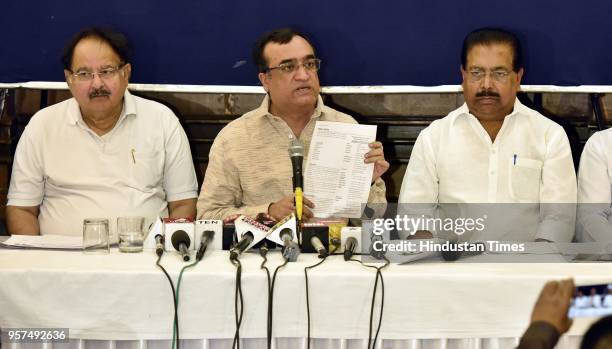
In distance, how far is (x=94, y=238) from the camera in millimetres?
2314

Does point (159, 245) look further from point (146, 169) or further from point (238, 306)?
point (146, 169)

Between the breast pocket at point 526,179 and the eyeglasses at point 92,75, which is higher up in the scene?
the eyeglasses at point 92,75

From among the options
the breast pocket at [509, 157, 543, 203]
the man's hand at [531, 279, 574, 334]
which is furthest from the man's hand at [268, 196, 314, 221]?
the man's hand at [531, 279, 574, 334]

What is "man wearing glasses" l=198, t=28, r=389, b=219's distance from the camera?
3.20 metres

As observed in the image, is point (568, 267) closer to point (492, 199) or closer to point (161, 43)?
point (492, 199)

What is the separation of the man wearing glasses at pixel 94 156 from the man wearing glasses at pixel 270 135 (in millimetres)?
212

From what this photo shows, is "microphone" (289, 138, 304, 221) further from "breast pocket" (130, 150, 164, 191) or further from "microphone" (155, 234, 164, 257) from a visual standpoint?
"breast pocket" (130, 150, 164, 191)

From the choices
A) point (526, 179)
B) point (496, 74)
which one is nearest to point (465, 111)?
point (496, 74)

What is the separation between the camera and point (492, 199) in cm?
311

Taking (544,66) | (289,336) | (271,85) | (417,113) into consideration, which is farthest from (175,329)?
(544,66)

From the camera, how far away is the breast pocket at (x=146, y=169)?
3.30 meters

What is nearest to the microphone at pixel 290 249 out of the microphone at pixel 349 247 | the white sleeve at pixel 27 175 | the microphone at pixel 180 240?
the microphone at pixel 349 247

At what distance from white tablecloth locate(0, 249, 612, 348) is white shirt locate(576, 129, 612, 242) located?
1.12 metres
